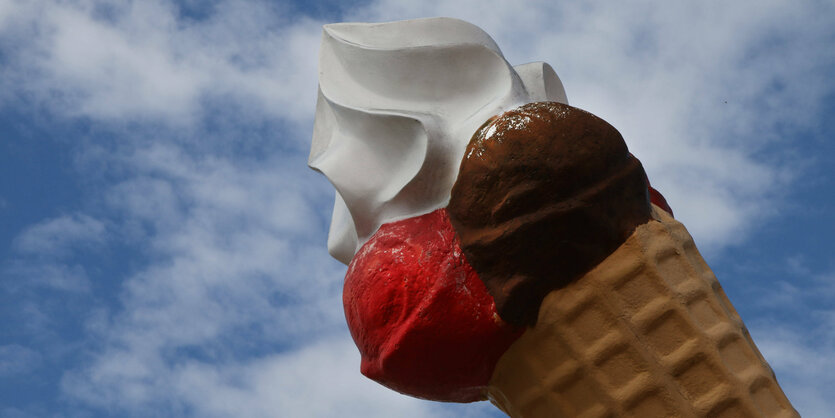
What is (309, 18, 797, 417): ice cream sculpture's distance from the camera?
272 cm

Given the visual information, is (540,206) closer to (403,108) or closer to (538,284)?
(538,284)

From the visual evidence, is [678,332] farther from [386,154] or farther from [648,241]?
[386,154]

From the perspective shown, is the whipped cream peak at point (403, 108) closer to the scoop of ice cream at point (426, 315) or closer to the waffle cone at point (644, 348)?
the scoop of ice cream at point (426, 315)

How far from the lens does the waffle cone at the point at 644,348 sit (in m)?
2.69

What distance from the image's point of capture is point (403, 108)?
3236mm

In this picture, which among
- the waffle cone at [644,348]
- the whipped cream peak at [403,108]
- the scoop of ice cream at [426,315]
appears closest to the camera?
the waffle cone at [644,348]

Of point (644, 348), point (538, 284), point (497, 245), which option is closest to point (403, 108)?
point (497, 245)

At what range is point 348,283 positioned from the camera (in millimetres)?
3137

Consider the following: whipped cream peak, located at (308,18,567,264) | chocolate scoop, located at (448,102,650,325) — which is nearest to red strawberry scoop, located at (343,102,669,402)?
chocolate scoop, located at (448,102,650,325)

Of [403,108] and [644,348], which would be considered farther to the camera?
[403,108]

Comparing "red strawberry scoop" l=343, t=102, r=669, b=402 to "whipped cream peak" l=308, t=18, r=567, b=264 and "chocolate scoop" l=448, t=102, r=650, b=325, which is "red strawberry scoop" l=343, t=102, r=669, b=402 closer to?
"chocolate scoop" l=448, t=102, r=650, b=325

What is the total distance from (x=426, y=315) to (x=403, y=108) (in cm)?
84

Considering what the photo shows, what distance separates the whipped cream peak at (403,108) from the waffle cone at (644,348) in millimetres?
626

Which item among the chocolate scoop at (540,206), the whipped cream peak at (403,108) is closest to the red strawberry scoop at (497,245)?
the chocolate scoop at (540,206)
